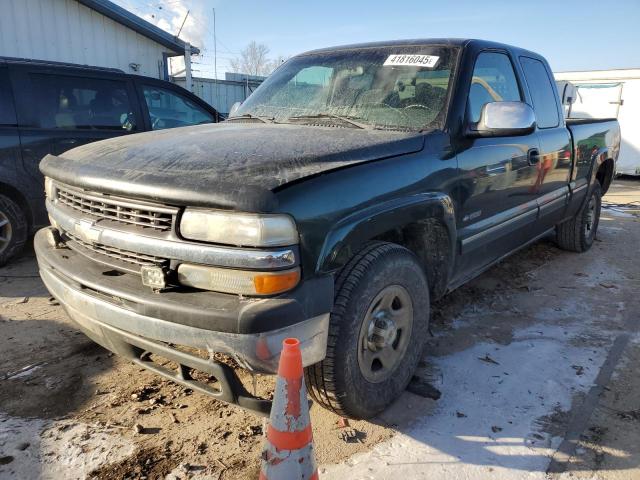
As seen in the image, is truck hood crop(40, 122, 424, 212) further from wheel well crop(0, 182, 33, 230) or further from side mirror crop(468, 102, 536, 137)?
wheel well crop(0, 182, 33, 230)

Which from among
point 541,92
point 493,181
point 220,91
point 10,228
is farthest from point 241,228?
point 220,91

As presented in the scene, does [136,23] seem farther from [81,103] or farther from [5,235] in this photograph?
A: [5,235]

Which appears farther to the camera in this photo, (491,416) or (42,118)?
(42,118)

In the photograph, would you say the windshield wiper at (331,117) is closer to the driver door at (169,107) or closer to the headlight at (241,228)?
the headlight at (241,228)

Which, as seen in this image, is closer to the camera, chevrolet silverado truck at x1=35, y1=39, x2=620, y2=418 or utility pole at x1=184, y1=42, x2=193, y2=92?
chevrolet silverado truck at x1=35, y1=39, x2=620, y2=418

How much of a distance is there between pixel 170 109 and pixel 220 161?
4.09 meters

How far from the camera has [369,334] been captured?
2.37 m

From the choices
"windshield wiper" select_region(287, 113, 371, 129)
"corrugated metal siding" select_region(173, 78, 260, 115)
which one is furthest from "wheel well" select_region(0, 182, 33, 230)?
"corrugated metal siding" select_region(173, 78, 260, 115)

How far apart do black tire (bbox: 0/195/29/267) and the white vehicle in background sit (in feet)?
37.8

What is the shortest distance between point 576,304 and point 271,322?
11.1ft

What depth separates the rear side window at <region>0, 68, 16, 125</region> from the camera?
452 cm

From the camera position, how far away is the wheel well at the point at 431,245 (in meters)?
2.76

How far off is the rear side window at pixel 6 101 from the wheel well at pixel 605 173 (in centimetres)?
625

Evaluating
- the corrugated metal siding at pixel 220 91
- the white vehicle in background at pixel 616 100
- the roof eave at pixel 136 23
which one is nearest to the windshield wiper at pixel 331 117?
the roof eave at pixel 136 23
